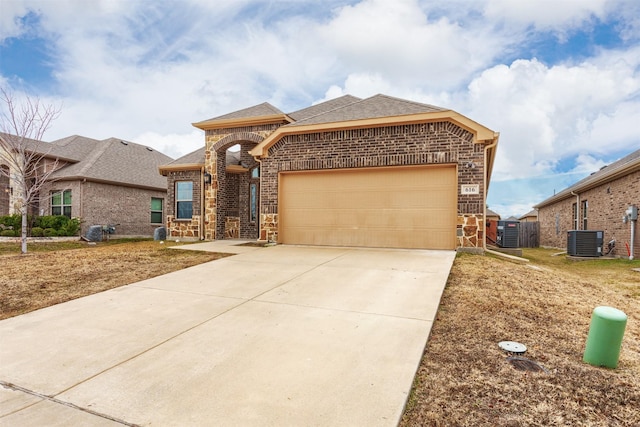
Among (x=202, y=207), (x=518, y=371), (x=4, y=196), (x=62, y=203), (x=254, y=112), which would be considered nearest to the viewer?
(x=518, y=371)

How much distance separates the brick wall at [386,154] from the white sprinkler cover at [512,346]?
20.5 ft

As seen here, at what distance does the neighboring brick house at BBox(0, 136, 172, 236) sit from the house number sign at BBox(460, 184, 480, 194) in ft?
54.8

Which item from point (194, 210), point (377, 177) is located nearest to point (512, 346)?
point (377, 177)

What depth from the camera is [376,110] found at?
34.6 feet

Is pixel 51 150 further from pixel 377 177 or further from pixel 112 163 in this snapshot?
pixel 377 177

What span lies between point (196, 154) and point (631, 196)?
17761mm

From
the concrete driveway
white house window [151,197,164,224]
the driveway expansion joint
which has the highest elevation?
white house window [151,197,164,224]

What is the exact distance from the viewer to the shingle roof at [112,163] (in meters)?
16.9

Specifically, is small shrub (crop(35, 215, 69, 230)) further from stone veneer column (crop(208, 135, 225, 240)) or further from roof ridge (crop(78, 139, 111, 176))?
stone veneer column (crop(208, 135, 225, 240))

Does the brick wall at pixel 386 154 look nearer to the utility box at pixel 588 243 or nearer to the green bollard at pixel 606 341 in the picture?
the green bollard at pixel 606 341

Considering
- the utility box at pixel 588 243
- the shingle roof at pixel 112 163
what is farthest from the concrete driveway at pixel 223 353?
the shingle roof at pixel 112 163

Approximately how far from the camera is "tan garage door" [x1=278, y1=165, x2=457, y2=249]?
9.55 m

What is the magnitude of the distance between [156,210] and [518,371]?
68.3 feet

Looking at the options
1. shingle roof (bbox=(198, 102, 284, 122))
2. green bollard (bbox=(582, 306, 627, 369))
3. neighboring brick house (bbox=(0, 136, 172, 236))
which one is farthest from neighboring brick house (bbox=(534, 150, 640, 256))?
neighboring brick house (bbox=(0, 136, 172, 236))
